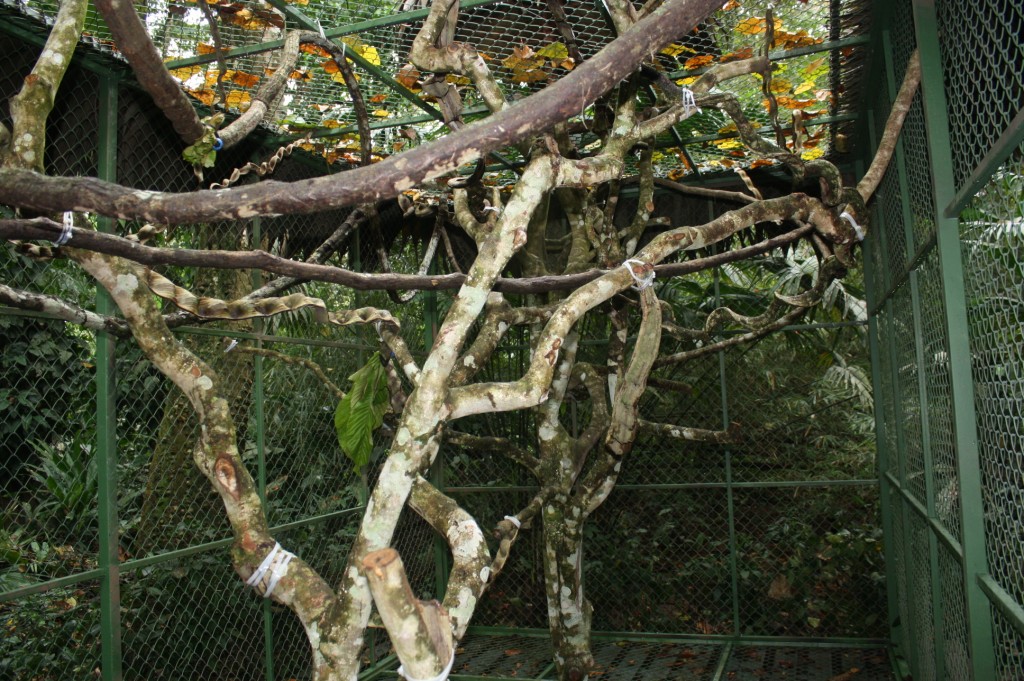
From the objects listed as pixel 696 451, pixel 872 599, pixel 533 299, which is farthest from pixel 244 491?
pixel 872 599

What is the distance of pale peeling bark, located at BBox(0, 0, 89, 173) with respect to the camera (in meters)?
2.28

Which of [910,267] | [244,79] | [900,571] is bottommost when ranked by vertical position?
[900,571]

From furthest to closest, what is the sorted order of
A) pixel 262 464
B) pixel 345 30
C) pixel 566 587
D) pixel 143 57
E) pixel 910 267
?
pixel 566 587
pixel 262 464
pixel 345 30
pixel 910 267
pixel 143 57

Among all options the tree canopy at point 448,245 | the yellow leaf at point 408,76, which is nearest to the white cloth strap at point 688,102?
the tree canopy at point 448,245

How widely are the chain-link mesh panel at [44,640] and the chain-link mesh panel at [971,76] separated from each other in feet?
12.3

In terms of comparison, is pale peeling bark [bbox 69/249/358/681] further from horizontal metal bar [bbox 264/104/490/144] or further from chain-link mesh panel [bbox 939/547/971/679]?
horizontal metal bar [bbox 264/104/490/144]

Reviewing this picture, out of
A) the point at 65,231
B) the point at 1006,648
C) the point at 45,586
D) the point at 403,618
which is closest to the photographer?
the point at 403,618

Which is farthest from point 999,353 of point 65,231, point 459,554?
point 65,231

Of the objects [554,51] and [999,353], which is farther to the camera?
[554,51]

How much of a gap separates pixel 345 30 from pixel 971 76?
2550 millimetres

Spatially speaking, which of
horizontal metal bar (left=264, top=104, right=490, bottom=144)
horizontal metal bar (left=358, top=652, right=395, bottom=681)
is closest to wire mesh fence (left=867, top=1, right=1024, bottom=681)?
horizontal metal bar (left=264, top=104, right=490, bottom=144)

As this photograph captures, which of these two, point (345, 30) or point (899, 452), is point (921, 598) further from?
point (345, 30)

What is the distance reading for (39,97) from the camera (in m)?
2.38

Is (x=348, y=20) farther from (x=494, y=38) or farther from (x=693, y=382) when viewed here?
(x=693, y=382)
